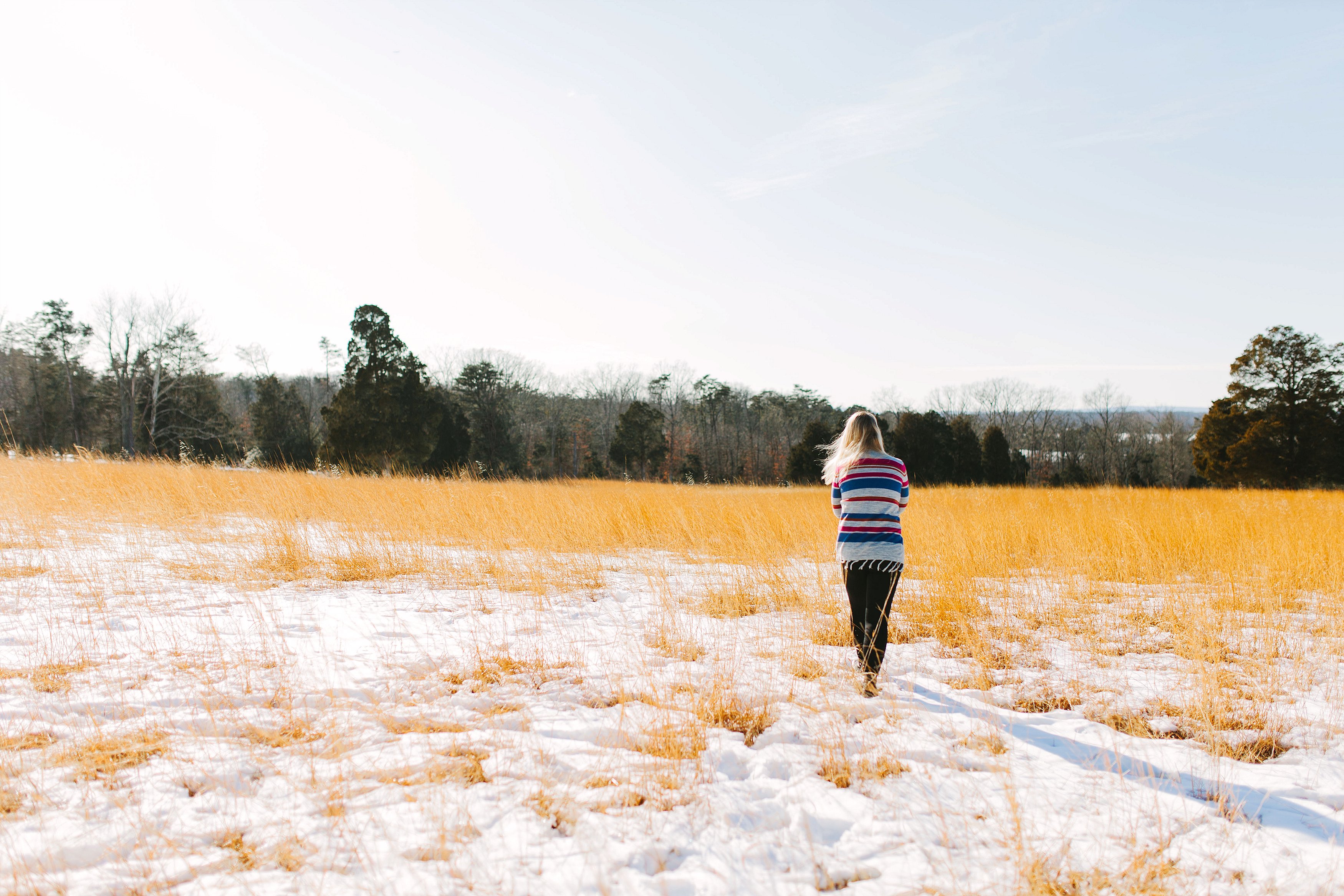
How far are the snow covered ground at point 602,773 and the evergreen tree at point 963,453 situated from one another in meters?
32.6

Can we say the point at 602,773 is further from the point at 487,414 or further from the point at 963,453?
the point at 963,453

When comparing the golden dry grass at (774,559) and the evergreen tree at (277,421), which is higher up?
the evergreen tree at (277,421)

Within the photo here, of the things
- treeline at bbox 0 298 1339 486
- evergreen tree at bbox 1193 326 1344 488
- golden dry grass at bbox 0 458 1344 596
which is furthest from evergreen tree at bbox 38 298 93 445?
evergreen tree at bbox 1193 326 1344 488

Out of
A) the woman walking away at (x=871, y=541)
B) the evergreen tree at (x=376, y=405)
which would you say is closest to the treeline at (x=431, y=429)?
the evergreen tree at (x=376, y=405)

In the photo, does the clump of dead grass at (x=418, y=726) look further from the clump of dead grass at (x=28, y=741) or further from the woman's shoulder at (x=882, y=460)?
the woman's shoulder at (x=882, y=460)

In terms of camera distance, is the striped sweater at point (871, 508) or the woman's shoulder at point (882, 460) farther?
the woman's shoulder at point (882, 460)

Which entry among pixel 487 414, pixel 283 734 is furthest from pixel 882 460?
pixel 487 414

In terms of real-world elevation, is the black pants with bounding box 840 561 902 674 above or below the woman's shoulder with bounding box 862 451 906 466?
below

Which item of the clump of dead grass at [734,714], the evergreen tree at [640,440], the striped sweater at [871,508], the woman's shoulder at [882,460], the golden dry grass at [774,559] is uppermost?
the evergreen tree at [640,440]

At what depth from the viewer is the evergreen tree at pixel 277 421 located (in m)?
33.7

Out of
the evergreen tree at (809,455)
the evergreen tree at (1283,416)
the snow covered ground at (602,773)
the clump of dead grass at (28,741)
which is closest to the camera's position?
the snow covered ground at (602,773)

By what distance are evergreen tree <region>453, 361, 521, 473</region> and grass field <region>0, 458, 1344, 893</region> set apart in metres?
27.9

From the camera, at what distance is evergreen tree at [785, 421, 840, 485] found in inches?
1260

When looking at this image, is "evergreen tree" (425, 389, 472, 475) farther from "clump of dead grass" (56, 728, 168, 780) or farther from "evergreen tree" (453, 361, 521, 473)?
"clump of dead grass" (56, 728, 168, 780)
